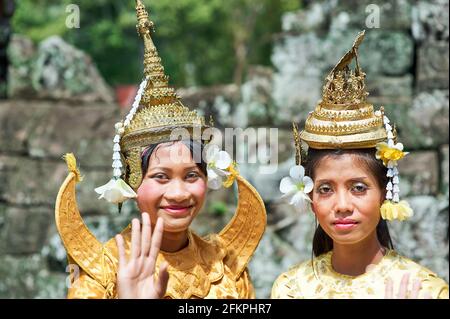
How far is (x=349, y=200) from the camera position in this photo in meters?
4.43

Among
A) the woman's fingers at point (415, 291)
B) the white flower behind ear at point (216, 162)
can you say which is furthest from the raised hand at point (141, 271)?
the woman's fingers at point (415, 291)

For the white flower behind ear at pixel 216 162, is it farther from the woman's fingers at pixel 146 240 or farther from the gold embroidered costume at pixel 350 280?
the woman's fingers at pixel 146 240

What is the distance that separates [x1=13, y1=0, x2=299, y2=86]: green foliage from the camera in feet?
55.0

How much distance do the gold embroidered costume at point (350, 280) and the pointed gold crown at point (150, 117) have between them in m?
0.81

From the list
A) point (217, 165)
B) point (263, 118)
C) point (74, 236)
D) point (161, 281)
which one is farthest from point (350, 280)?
point (263, 118)

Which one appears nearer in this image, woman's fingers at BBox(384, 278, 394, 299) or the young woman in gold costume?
woman's fingers at BBox(384, 278, 394, 299)

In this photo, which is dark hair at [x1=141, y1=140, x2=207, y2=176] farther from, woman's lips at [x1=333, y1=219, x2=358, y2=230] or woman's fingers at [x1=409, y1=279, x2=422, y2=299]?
woman's fingers at [x1=409, y1=279, x2=422, y2=299]

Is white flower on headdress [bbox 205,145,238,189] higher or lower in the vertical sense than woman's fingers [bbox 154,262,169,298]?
higher

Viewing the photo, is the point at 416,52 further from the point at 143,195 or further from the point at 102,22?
the point at 102,22

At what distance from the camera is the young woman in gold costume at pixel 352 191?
4441mm

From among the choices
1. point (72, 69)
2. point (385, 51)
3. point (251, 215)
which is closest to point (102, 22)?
point (72, 69)

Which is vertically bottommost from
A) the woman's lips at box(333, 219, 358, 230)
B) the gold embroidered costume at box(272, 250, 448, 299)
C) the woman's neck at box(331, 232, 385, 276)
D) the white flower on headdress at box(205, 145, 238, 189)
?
the gold embroidered costume at box(272, 250, 448, 299)

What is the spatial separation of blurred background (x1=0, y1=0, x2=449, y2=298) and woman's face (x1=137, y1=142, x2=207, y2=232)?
2528 millimetres

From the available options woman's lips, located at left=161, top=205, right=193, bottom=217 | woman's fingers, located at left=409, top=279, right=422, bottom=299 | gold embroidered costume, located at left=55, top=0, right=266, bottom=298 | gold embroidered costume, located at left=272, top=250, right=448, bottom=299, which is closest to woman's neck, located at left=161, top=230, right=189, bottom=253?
gold embroidered costume, located at left=55, top=0, right=266, bottom=298
